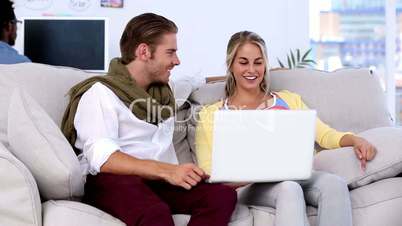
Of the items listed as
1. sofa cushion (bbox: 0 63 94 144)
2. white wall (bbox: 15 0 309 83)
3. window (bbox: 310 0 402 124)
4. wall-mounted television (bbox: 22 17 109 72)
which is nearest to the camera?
sofa cushion (bbox: 0 63 94 144)

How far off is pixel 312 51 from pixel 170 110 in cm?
232

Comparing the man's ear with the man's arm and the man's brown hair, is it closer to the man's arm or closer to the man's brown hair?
the man's brown hair

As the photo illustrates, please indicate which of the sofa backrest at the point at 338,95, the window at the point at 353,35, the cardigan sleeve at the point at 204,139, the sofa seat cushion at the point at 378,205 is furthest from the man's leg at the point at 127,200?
the window at the point at 353,35

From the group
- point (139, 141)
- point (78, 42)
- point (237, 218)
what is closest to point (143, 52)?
point (139, 141)

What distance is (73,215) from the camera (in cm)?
136

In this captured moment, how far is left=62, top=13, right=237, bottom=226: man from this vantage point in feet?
4.70

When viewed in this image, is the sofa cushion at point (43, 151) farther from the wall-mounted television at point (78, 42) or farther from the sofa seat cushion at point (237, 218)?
the wall-mounted television at point (78, 42)

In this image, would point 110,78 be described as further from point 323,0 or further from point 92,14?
point 323,0

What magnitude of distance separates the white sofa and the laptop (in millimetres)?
187

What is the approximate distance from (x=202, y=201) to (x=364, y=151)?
0.57m

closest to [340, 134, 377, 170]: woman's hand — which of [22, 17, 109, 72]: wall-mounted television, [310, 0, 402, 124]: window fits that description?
[22, 17, 109, 72]: wall-mounted television

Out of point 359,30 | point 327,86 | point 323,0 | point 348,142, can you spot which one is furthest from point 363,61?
point 348,142

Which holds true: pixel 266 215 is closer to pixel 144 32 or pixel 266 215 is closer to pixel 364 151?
pixel 364 151

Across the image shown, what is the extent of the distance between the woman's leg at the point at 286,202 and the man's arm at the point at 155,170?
21 centimetres
